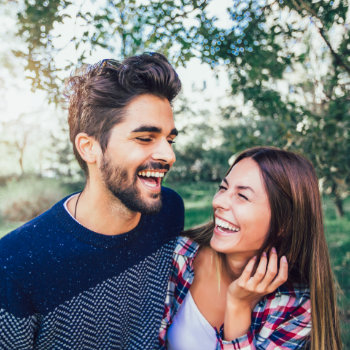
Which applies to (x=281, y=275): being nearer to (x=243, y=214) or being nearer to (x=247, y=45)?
(x=243, y=214)

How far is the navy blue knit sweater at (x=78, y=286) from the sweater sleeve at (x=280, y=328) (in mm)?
608

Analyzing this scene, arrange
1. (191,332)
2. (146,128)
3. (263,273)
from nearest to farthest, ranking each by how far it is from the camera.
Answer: (146,128)
(263,273)
(191,332)

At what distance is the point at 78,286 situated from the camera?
2072 millimetres

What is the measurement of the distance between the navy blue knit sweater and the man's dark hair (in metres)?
A: 0.59

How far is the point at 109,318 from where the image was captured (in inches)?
85.9

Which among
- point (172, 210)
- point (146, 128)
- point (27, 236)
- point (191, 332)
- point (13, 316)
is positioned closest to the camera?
point (13, 316)

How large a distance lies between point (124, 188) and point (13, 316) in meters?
0.94

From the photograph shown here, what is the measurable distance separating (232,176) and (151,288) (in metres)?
1.00

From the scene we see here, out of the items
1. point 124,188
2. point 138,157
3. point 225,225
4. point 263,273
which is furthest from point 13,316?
point 263,273

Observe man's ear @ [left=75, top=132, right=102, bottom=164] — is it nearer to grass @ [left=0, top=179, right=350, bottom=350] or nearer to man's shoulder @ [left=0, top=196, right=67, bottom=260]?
man's shoulder @ [left=0, top=196, right=67, bottom=260]

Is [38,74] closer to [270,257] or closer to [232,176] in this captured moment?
[232,176]

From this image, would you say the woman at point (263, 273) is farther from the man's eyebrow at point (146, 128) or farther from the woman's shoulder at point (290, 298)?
the man's eyebrow at point (146, 128)

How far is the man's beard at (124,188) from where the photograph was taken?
2221mm

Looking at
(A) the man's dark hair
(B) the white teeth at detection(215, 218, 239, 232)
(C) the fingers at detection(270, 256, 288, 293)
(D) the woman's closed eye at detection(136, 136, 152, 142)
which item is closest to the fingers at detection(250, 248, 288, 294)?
(C) the fingers at detection(270, 256, 288, 293)
